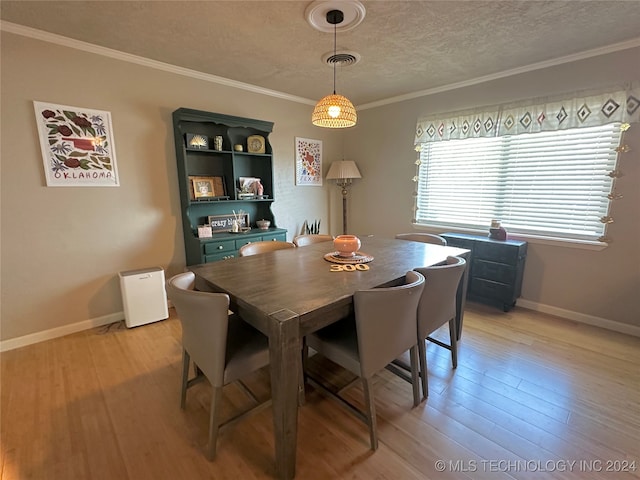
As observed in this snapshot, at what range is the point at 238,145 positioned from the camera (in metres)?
3.30

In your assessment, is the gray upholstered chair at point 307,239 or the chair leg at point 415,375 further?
the gray upholstered chair at point 307,239

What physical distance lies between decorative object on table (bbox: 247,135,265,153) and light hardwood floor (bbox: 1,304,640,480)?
87.7 inches

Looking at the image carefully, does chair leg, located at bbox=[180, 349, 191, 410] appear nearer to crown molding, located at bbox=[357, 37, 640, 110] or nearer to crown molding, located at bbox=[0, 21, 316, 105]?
crown molding, located at bbox=[0, 21, 316, 105]

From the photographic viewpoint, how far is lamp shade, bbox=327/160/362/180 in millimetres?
4121

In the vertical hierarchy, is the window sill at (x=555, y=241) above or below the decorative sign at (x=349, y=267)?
below

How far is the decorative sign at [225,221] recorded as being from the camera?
332 cm

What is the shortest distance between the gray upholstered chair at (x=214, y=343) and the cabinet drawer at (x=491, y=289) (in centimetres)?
255

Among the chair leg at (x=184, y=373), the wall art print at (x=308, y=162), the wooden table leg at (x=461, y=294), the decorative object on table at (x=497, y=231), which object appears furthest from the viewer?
the wall art print at (x=308, y=162)

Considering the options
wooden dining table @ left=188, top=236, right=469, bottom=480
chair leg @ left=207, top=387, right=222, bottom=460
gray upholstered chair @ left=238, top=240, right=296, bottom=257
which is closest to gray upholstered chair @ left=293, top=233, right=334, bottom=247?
gray upholstered chair @ left=238, top=240, right=296, bottom=257

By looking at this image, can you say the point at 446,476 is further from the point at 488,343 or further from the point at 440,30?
the point at 440,30

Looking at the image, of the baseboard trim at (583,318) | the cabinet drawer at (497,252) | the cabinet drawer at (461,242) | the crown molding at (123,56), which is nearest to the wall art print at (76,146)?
the crown molding at (123,56)

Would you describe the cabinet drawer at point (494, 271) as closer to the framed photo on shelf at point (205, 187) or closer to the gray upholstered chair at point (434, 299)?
the gray upholstered chair at point (434, 299)

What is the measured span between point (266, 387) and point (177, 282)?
0.93 meters

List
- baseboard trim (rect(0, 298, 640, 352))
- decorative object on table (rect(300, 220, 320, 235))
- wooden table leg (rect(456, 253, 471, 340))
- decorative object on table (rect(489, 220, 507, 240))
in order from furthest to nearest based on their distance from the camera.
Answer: decorative object on table (rect(300, 220, 320, 235)) → decorative object on table (rect(489, 220, 507, 240)) → baseboard trim (rect(0, 298, 640, 352)) → wooden table leg (rect(456, 253, 471, 340))
